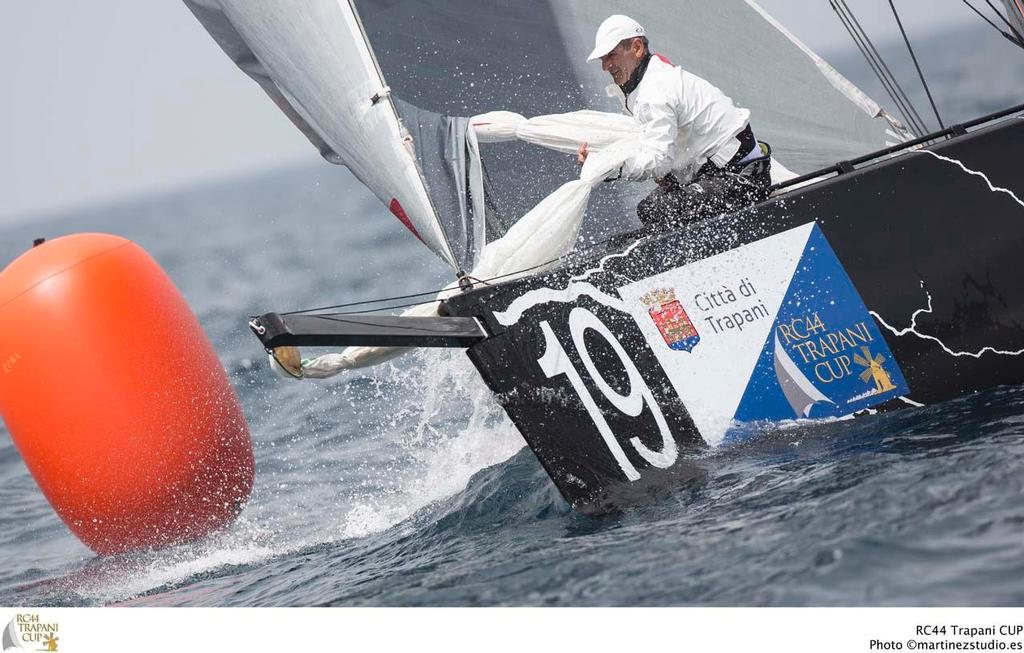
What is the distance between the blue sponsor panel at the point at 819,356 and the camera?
297 centimetres

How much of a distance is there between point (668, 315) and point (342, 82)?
3.65 feet

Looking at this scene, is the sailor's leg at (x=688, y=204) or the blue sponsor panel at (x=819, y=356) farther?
the sailor's leg at (x=688, y=204)

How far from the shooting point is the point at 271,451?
503 centimetres

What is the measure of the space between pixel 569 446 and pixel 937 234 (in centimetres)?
103

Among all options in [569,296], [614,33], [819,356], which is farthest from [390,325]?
[819,356]

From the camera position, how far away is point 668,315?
2977 mm

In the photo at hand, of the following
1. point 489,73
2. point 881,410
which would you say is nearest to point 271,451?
point 489,73
